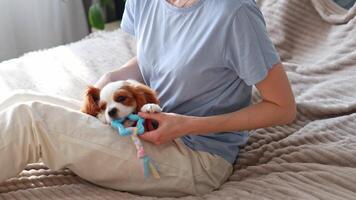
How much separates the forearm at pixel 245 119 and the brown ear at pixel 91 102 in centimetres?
19

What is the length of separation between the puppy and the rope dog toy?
0.05 feet

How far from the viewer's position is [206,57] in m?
0.94

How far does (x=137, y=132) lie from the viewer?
3.03 feet

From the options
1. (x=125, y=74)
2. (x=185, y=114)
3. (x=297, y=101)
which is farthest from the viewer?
(x=297, y=101)

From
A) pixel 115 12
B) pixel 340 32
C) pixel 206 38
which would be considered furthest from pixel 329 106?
pixel 115 12

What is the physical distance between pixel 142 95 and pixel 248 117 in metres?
0.22

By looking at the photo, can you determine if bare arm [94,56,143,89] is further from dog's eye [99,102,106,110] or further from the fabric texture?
dog's eye [99,102,106,110]

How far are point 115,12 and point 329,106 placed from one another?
1.83m

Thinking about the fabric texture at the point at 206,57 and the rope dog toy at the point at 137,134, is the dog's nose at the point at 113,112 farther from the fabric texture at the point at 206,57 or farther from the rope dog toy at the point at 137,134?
the fabric texture at the point at 206,57

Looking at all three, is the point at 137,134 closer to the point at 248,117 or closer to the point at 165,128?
the point at 165,128

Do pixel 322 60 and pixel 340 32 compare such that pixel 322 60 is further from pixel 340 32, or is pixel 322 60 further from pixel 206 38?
pixel 206 38

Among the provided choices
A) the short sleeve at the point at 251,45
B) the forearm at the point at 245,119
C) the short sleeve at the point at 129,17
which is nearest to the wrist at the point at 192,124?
the forearm at the point at 245,119

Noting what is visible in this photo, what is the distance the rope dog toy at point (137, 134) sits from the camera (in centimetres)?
91

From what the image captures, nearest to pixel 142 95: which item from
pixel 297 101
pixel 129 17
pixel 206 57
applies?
pixel 206 57
